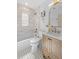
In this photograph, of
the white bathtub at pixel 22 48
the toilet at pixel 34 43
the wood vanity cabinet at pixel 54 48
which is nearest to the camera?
the white bathtub at pixel 22 48

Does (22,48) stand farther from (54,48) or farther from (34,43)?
(34,43)

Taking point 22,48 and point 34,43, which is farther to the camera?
point 34,43

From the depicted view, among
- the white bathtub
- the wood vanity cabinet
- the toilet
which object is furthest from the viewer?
the toilet

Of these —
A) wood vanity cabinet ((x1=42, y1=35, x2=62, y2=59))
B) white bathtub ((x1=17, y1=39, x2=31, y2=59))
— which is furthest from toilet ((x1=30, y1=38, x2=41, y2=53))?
wood vanity cabinet ((x1=42, y1=35, x2=62, y2=59))

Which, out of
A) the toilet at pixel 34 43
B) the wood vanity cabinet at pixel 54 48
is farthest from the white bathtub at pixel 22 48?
the wood vanity cabinet at pixel 54 48

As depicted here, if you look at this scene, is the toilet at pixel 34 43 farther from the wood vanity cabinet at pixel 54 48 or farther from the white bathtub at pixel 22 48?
the wood vanity cabinet at pixel 54 48

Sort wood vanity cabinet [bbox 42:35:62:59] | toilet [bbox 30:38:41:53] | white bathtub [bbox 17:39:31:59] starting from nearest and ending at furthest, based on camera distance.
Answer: white bathtub [bbox 17:39:31:59] < wood vanity cabinet [bbox 42:35:62:59] < toilet [bbox 30:38:41:53]

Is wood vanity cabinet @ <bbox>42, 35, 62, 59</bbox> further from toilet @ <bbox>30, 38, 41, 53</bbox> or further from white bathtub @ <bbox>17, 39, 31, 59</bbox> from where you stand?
toilet @ <bbox>30, 38, 41, 53</bbox>

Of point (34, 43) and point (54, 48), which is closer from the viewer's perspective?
point (54, 48)

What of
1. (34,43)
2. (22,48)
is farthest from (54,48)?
(34,43)

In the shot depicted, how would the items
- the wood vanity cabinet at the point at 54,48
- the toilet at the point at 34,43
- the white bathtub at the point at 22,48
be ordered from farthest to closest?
1. the toilet at the point at 34,43
2. the wood vanity cabinet at the point at 54,48
3. the white bathtub at the point at 22,48
